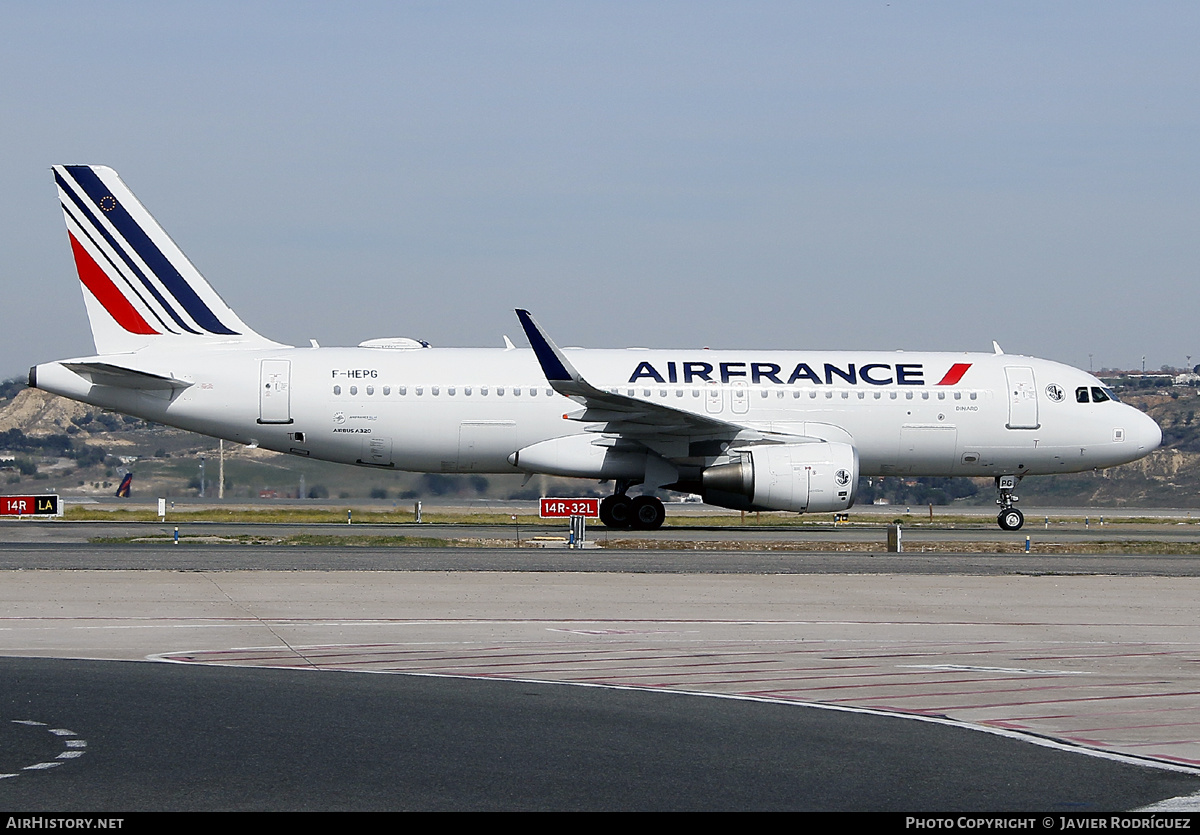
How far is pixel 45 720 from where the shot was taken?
344 inches

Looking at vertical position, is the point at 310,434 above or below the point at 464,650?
above

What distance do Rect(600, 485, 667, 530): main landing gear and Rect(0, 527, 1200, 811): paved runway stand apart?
8.63 m

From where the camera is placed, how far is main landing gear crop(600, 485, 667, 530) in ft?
106

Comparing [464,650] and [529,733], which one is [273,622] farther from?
[529,733]

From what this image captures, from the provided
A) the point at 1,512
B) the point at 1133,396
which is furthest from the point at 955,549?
the point at 1133,396

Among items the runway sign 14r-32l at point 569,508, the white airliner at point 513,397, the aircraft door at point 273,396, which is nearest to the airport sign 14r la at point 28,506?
the white airliner at point 513,397

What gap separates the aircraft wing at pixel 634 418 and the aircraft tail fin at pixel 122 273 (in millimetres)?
8611

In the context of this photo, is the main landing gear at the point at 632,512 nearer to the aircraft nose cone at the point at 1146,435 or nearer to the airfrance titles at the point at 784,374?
the airfrance titles at the point at 784,374

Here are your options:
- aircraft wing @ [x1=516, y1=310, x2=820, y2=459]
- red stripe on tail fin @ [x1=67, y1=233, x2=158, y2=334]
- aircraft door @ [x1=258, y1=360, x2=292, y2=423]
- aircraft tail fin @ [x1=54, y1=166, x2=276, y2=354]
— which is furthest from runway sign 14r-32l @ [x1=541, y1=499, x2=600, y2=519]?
red stripe on tail fin @ [x1=67, y1=233, x2=158, y2=334]

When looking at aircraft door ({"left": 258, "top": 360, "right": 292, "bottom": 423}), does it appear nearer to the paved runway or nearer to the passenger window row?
the passenger window row

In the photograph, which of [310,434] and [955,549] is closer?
[955,549]

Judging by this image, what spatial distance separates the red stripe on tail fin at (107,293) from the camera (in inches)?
1297

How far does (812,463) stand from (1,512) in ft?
70.4

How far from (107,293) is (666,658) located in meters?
24.9
